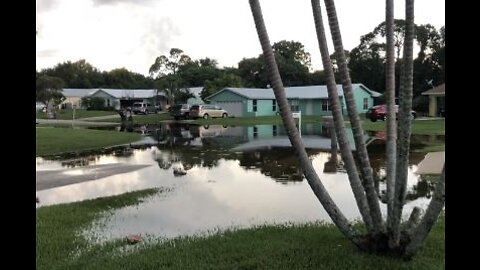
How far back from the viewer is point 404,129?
5.11 meters

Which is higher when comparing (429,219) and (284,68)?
(284,68)

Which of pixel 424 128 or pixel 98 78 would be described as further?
pixel 98 78

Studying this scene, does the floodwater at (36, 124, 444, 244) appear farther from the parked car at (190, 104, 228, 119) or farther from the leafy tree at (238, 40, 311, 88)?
the leafy tree at (238, 40, 311, 88)

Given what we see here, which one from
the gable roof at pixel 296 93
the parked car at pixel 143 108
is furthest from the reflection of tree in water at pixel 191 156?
the parked car at pixel 143 108

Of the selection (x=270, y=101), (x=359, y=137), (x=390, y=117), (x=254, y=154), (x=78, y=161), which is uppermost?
(x=270, y=101)

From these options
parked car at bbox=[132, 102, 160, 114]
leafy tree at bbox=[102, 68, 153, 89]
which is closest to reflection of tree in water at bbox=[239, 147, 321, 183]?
parked car at bbox=[132, 102, 160, 114]

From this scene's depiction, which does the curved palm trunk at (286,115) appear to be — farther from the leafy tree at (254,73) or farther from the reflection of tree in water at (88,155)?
the leafy tree at (254,73)

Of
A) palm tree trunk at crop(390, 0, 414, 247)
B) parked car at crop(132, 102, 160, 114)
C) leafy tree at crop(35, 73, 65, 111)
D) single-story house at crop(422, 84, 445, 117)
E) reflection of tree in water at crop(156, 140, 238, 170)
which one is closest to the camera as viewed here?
palm tree trunk at crop(390, 0, 414, 247)

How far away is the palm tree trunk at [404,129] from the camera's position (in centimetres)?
496

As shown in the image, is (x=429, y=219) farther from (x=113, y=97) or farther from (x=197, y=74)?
(x=113, y=97)

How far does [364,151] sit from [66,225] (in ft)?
16.4

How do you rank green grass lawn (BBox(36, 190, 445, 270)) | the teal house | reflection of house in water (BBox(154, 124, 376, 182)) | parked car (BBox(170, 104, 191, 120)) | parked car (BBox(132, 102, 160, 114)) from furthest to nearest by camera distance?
parked car (BBox(132, 102, 160, 114))
the teal house
parked car (BBox(170, 104, 191, 120))
reflection of house in water (BBox(154, 124, 376, 182))
green grass lawn (BBox(36, 190, 445, 270))

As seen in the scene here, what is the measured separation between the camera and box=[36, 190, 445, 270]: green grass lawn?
17.3ft

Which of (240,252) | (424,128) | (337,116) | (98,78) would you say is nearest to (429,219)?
(337,116)
